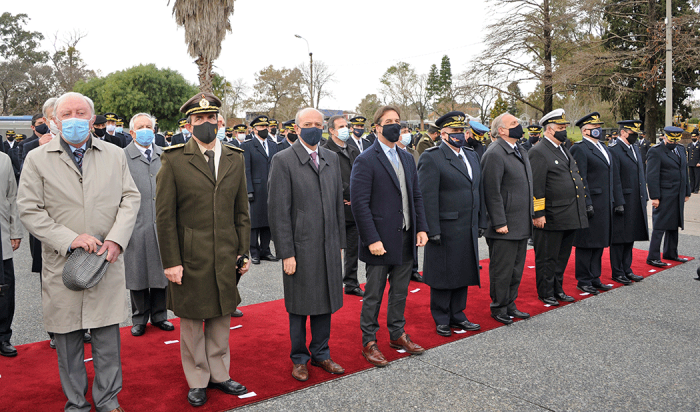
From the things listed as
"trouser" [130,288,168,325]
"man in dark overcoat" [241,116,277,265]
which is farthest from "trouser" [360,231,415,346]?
"man in dark overcoat" [241,116,277,265]

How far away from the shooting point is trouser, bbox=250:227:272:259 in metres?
8.53

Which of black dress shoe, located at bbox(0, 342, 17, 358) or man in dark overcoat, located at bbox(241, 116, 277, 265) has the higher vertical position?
man in dark overcoat, located at bbox(241, 116, 277, 265)

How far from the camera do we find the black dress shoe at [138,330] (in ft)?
16.6

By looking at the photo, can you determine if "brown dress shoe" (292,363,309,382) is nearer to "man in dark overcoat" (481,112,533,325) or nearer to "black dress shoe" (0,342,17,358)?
"man in dark overcoat" (481,112,533,325)

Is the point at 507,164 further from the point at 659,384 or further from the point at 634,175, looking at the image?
the point at 634,175

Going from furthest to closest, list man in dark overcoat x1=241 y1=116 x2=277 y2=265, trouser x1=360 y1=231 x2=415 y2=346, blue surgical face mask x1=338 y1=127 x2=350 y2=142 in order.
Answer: man in dark overcoat x1=241 y1=116 x2=277 y2=265, blue surgical face mask x1=338 y1=127 x2=350 y2=142, trouser x1=360 y1=231 x2=415 y2=346

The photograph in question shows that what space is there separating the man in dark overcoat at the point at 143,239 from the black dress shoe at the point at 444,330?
2713 mm

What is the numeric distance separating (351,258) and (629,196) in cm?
418

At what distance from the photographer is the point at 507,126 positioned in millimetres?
5531

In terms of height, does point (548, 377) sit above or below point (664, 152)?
below

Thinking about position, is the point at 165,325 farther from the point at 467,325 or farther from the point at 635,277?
the point at 635,277

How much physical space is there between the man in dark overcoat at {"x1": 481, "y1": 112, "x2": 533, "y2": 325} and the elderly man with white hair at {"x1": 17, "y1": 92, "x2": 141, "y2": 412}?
3.58m

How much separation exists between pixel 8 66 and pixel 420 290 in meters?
57.0

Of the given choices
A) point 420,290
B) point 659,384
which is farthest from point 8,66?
point 659,384
